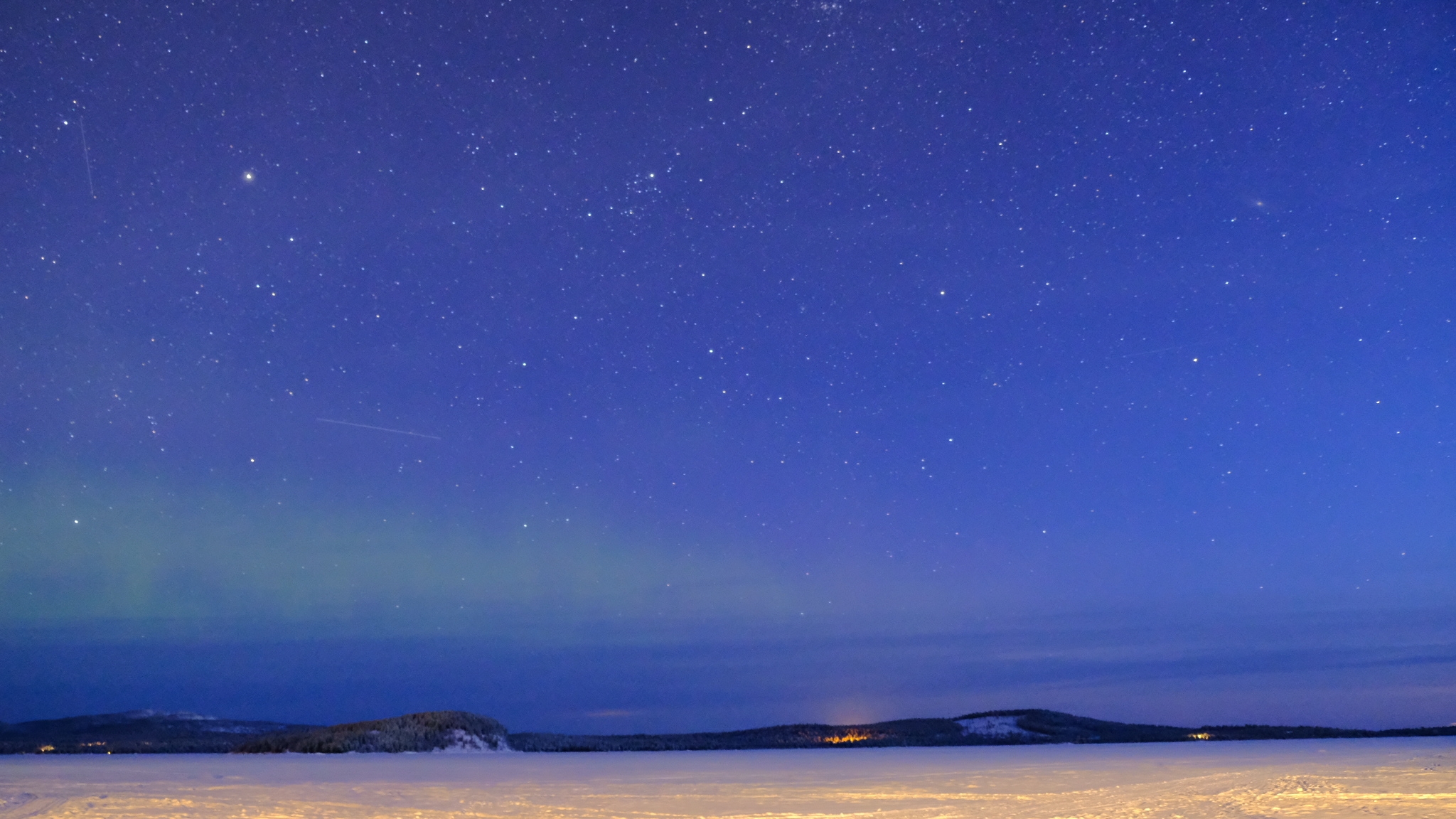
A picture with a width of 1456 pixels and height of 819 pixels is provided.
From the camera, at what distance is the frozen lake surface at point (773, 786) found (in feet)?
31.9

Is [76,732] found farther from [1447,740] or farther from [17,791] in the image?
[1447,740]

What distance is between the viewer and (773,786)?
12.5 meters

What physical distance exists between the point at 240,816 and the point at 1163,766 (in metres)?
13.3

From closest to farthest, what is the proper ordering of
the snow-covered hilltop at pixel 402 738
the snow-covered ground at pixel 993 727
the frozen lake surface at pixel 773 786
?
1. the frozen lake surface at pixel 773 786
2. the snow-covered hilltop at pixel 402 738
3. the snow-covered ground at pixel 993 727

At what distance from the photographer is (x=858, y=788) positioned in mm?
12133

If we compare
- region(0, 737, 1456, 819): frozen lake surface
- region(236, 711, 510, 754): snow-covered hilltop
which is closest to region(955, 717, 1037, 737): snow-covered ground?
region(0, 737, 1456, 819): frozen lake surface

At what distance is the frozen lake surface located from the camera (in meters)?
9.72

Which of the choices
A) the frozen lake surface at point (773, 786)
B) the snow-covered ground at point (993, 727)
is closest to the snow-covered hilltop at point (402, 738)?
the frozen lake surface at point (773, 786)

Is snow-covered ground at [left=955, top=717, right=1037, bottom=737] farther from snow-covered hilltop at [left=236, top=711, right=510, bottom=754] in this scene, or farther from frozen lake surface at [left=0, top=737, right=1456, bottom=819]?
snow-covered hilltop at [left=236, top=711, right=510, bottom=754]

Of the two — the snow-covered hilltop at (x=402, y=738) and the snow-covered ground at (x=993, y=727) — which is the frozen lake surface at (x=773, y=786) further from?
the snow-covered ground at (x=993, y=727)

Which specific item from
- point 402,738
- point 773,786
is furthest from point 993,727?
point 773,786

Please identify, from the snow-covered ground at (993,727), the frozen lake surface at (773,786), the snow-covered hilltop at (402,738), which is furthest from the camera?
the snow-covered ground at (993,727)

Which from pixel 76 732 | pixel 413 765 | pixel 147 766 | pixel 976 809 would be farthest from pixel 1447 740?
pixel 76 732

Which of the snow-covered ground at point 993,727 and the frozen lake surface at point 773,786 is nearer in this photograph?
the frozen lake surface at point 773,786
